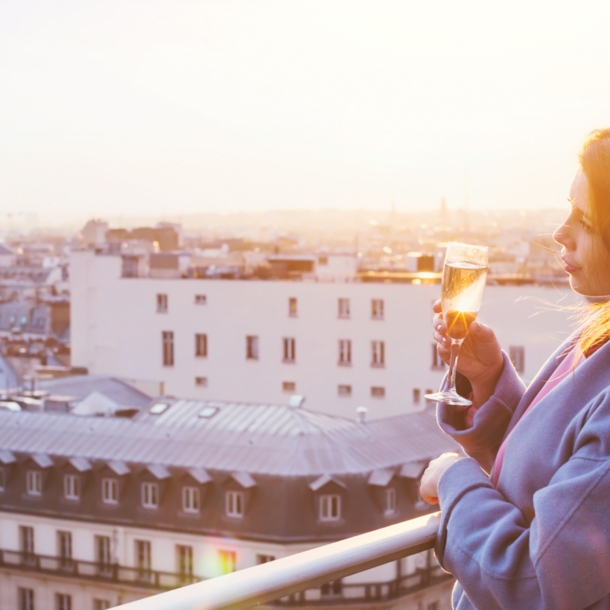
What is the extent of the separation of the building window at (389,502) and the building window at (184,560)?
9.96ft

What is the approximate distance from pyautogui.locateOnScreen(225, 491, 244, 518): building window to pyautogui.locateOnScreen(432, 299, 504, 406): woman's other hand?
47.8 feet

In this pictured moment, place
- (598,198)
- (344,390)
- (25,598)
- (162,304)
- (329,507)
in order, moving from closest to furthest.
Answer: (598,198) → (329,507) → (25,598) → (344,390) → (162,304)

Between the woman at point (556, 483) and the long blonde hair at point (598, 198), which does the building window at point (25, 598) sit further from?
the long blonde hair at point (598, 198)

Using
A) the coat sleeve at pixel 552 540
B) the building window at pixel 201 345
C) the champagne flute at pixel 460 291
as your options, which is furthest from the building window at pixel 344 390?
the coat sleeve at pixel 552 540

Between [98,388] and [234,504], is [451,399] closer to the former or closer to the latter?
[234,504]

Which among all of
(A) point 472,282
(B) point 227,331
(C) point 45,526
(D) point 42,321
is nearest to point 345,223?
(D) point 42,321

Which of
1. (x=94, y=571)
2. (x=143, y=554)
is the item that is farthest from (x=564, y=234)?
(x=143, y=554)

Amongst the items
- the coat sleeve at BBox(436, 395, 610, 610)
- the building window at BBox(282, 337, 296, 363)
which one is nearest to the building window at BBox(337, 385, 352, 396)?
the building window at BBox(282, 337, 296, 363)

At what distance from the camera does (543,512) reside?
1.13 metres

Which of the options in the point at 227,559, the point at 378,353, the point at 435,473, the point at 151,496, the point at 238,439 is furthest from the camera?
the point at 378,353

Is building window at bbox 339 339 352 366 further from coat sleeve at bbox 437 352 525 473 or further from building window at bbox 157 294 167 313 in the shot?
coat sleeve at bbox 437 352 525 473

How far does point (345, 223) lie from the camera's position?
42219mm

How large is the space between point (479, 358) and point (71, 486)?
52.7 feet

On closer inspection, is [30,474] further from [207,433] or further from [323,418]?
[323,418]
